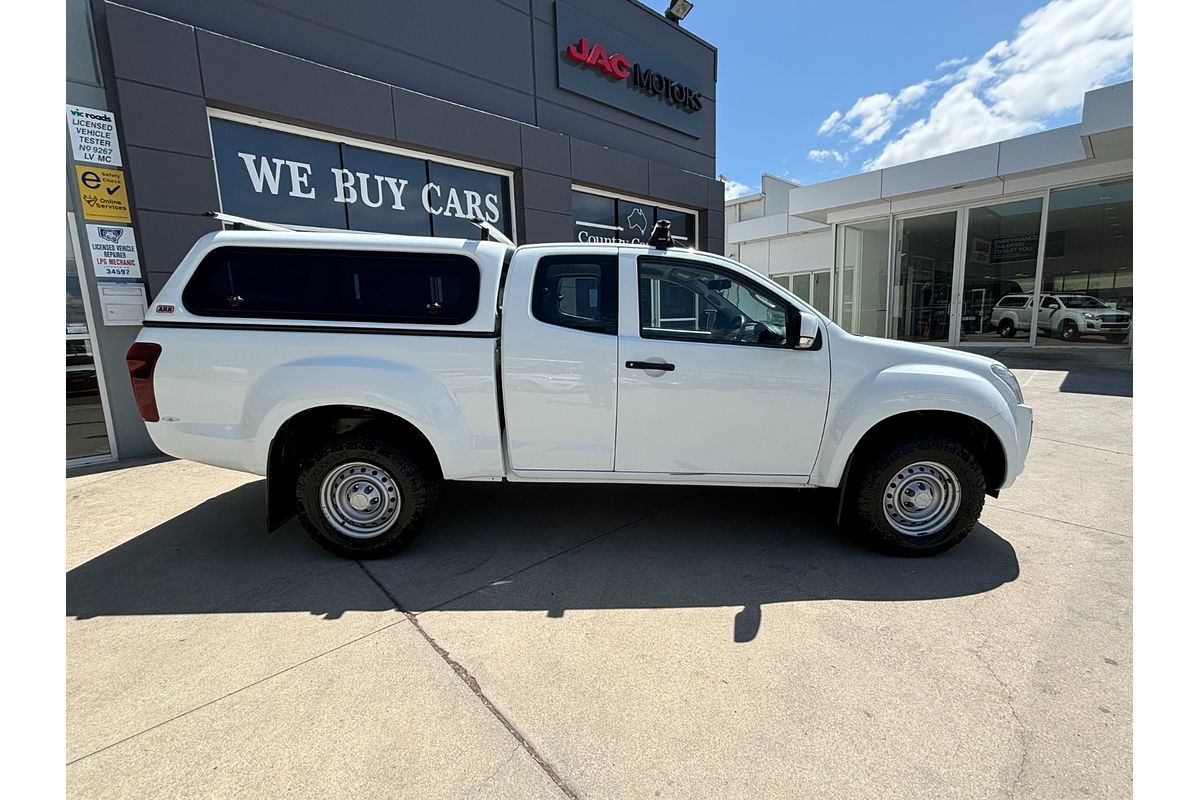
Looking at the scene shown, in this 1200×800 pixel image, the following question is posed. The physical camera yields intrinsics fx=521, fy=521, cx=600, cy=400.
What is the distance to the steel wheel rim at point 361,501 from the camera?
3.51 m

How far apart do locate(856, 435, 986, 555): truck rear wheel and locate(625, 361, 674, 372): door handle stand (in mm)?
1513

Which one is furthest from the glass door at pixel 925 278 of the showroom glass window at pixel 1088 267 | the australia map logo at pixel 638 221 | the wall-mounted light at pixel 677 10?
the australia map logo at pixel 638 221

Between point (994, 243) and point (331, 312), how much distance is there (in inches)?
746

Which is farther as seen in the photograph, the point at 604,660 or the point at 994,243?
the point at 994,243

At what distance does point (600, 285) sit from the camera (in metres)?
3.54

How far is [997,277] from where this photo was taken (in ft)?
51.5

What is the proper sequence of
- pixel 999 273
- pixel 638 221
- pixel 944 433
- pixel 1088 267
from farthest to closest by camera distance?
pixel 999 273 < pixel 1088 267 < pixel 638 221 < pixel 944 433

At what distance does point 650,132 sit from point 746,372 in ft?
30.4

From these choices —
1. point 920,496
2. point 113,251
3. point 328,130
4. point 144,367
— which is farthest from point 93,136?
point 920,496

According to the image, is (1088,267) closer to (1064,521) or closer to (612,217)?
(612,217)

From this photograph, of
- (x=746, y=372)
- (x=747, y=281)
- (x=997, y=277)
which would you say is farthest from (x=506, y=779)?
(x=997, y=277)

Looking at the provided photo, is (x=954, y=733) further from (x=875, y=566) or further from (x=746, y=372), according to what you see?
(x=746, y=372)

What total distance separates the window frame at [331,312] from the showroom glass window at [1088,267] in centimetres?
1772

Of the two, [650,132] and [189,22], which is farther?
[650,132]
